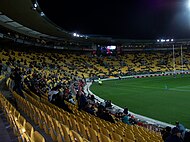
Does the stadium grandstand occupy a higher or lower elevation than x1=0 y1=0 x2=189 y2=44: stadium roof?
lower

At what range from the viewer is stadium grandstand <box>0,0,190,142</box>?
682cm

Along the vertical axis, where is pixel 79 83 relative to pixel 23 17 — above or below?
below

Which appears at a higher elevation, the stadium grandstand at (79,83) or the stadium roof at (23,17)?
the stadium roof at (23,17)

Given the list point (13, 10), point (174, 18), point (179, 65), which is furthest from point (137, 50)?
point (13, 10)

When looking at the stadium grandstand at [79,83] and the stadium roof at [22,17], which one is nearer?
the stadium grandstand at [79,83]

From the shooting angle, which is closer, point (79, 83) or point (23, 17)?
point (23, 17)

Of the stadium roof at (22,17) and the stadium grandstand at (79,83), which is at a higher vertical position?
the stadium roof at (22,17)

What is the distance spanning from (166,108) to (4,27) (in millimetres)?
23698

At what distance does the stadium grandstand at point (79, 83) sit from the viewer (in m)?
6.82

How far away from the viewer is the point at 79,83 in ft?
106

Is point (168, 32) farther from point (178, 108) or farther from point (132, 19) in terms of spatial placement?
point (178, 108)

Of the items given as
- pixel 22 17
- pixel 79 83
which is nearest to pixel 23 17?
pixel 22 17

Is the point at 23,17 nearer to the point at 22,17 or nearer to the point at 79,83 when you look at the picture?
the point at 22,17

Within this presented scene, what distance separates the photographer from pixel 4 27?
33.9 metres
